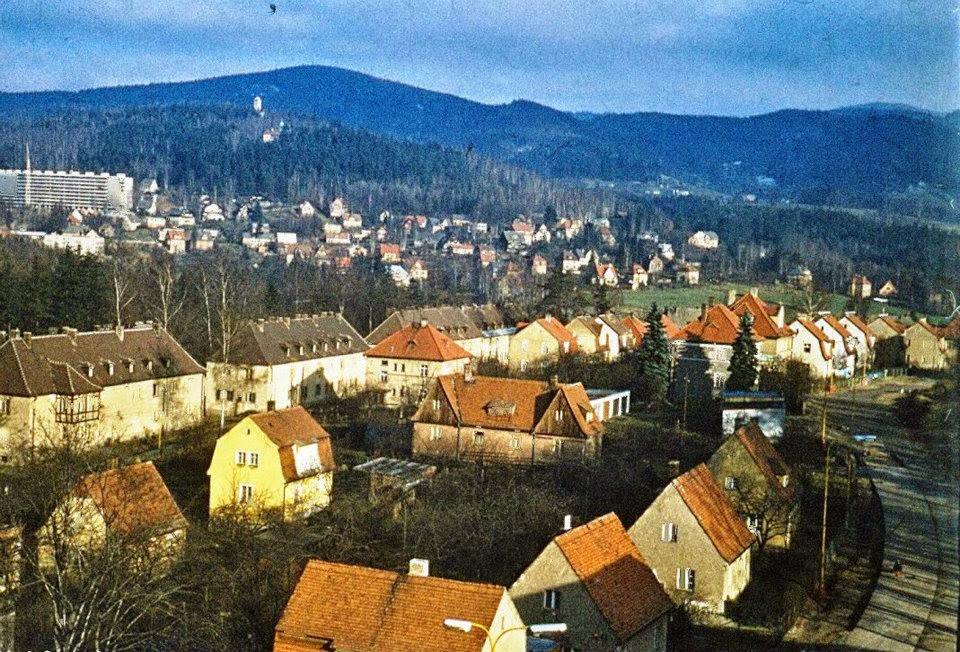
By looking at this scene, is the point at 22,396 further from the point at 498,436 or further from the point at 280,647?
the point at 280,647

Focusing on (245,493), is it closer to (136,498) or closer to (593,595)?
(136,498)

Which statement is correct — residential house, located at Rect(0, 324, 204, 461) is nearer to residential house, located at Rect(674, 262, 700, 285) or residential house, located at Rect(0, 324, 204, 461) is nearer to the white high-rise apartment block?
residential house, located at Rect(674, 262, 700, 285)

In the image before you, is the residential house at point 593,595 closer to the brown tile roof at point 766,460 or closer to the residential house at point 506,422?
the brown tile roof at point 766,460

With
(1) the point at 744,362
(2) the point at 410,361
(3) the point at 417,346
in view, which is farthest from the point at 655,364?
(2) the point at 410,361

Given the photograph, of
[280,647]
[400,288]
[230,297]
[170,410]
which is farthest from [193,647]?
[400,288]

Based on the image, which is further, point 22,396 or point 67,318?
point 67,318

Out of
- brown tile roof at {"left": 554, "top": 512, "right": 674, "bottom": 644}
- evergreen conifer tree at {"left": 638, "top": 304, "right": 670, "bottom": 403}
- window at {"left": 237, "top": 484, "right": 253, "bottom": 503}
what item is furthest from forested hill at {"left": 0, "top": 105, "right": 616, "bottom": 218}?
brown tile roof at {"left": 554, "top": 512, "right": 674, "bottom": 644}
